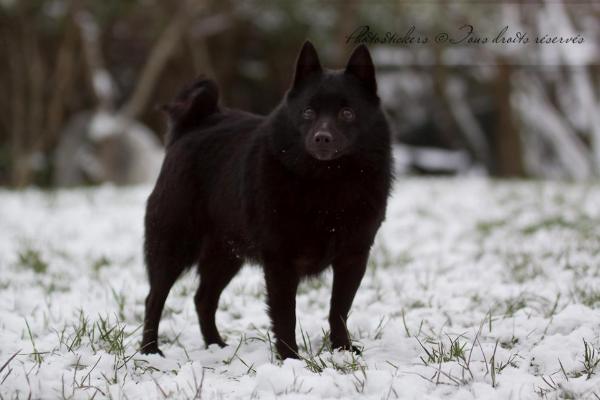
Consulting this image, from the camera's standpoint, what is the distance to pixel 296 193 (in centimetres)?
278

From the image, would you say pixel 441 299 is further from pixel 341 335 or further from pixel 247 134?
pixel 247 134

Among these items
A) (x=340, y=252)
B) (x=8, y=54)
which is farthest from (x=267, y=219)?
(x=8, y=54)

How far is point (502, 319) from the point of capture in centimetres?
320

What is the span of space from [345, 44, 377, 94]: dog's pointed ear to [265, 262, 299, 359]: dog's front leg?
2.67ft

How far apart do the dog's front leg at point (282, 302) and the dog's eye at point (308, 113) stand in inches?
23.0

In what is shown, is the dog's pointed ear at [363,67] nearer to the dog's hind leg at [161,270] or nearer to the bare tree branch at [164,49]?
the dog's hind leg at [161,270]

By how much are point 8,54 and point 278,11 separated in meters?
5.39

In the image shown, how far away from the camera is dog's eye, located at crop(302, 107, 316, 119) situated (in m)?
2.80

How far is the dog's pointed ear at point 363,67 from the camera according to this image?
2.88 m

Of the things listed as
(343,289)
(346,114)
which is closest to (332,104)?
(346,114)

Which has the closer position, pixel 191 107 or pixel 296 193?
pixel 296 193

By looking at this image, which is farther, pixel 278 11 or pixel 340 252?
pixel 278 11

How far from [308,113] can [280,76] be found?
1269 cm

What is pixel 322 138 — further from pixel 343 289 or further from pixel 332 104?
pixel 343 289
